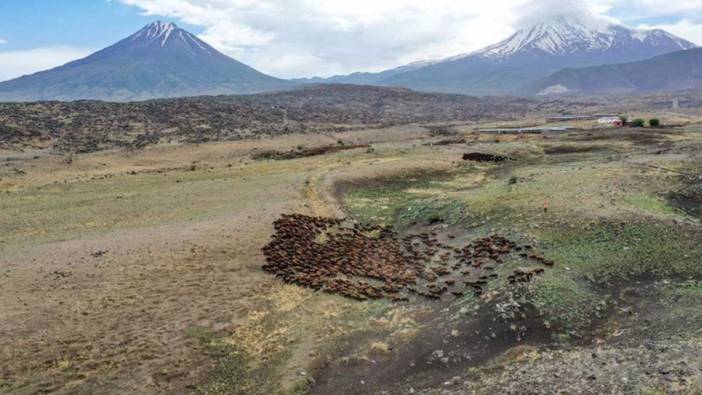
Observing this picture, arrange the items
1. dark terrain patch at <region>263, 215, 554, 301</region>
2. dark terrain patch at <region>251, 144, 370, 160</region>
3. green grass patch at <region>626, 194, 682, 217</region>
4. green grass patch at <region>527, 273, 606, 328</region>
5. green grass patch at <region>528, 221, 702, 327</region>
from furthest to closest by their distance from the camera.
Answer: dark terrain patch at <region>251, 144, 370, 160</region> → green grass patch at <region>626, 194, 682, 217</region> → dark terrain patch at <region>263, 215, 554, 301</region> → green grass patch at <region>528, 221, 702, 327</region> → green grass patch at <region>527, 273, 606, 328</region>

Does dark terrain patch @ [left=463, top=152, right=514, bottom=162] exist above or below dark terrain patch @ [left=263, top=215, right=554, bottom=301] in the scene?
above

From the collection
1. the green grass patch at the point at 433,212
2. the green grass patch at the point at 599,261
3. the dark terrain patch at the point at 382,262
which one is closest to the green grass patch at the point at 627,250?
the green grass patch at the point at 599,261

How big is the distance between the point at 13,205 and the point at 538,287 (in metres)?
29.1

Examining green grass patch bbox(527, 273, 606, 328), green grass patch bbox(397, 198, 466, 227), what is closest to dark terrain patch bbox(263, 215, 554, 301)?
green grass patch bbox(527, 273, 606, 328)

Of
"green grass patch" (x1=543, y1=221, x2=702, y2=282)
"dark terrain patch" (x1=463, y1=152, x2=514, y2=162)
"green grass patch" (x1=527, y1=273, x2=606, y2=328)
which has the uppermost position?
"dark terrain patch" (x1=463, y1=152, x2=514, y2=162)

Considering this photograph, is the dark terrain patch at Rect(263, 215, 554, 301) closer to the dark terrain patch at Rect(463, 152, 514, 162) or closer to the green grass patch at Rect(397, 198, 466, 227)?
the green grass patch at Rect(397, 198, 466, 227)

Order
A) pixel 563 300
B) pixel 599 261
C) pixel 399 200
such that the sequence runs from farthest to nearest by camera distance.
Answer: pixel 399 200
pixel 599 261
pixel 563 300

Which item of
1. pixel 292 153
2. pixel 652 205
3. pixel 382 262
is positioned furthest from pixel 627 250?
pixel 292 153

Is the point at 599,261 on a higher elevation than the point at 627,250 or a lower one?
lower

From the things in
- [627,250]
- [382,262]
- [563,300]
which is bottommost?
[563,300]

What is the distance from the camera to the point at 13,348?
46.4 ft

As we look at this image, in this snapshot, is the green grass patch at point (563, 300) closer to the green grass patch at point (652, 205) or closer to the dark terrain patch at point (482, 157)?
the green grass patch at point (652, 205)

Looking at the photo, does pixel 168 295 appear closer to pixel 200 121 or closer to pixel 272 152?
pixel 272 152

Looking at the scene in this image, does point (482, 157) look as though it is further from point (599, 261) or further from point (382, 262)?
point (599, 261)
